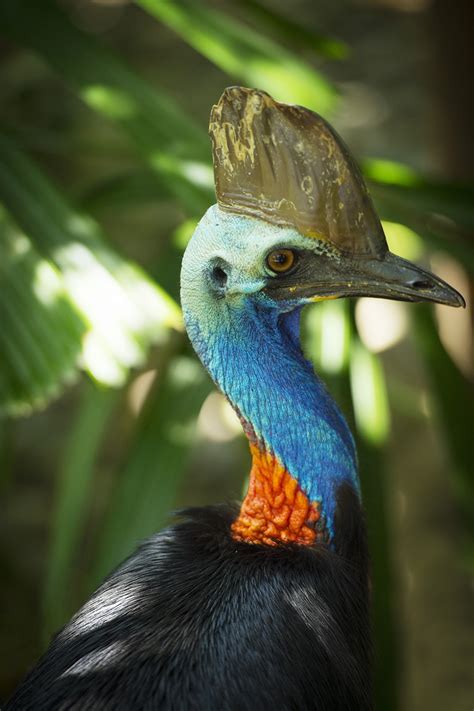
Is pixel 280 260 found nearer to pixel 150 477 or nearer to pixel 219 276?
pixel 219 276

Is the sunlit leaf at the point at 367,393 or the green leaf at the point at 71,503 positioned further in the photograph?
the green leaf at the point at 71,503

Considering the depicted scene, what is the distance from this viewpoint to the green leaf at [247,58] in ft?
6.65

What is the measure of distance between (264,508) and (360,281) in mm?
382

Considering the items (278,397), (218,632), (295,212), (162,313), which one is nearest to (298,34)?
(162,313)

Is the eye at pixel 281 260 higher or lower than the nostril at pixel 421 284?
higher

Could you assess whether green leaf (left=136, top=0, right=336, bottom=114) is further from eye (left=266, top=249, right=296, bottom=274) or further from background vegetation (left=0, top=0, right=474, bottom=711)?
eye (left=266, top=249, right=296, bottom=274)

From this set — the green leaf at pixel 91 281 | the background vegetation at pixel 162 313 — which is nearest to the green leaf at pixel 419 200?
the background vegetation at pixel 162 313

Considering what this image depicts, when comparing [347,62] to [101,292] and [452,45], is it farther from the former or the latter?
[101,292]

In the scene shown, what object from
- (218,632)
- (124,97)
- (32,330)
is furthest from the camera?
(124,97)

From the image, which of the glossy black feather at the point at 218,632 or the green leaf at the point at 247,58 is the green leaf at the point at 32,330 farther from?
the green leaf at the point at 247,58

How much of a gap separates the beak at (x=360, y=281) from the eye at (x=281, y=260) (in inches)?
0.5

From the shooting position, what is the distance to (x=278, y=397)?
1.47m

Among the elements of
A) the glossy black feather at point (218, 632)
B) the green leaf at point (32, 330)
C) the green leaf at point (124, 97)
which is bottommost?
the glossy black feather at point (218, 632)

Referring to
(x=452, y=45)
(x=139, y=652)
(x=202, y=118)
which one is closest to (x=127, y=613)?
(x=139, y=652)
